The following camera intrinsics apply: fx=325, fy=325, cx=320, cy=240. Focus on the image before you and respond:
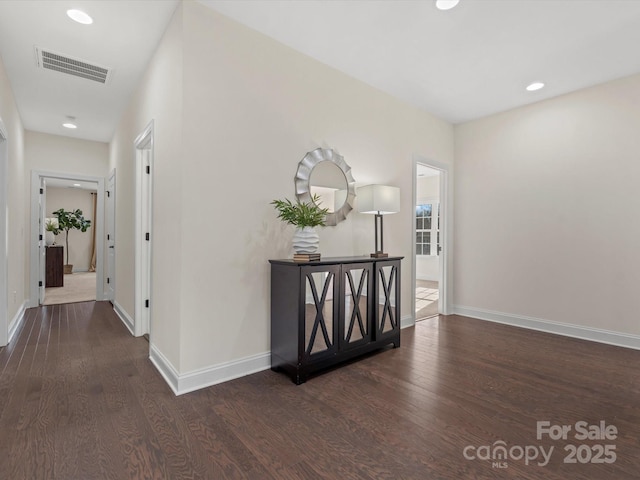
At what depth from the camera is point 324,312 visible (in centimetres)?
Answer: 259

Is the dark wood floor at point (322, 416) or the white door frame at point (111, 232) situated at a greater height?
the white door frame at point (111, 232)

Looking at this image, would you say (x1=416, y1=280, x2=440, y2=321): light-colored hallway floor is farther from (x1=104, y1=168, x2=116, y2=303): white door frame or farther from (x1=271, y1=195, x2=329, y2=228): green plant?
(x1=104, y1=168, x2=116, y2=303): white door frame

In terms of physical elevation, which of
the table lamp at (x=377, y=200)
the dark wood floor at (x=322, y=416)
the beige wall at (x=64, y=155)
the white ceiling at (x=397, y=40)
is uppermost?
the white ceiling at (x=397, y=40)

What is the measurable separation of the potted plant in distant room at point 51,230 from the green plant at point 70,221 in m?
0.16

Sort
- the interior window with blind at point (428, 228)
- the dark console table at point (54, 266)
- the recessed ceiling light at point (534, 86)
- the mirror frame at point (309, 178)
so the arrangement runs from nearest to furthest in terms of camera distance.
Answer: the mirror frame at point (309, 178) < the recessed ceiling light at point (534, 86) < the dark console table at point (54, 266) < the interior window with blind at point (428, 228)

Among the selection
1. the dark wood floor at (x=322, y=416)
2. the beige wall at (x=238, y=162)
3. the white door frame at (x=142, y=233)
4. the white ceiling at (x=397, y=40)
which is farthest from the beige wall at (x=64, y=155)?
the beige wall at (x=238, y=162)

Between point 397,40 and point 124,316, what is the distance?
172 inches

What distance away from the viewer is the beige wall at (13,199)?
3357 mm

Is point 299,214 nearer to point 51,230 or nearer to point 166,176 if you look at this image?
point 166,176

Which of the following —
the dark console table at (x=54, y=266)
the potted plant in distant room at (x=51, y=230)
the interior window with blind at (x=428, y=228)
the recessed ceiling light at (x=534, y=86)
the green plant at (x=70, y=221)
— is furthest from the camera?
the green plant at (x=70, y=221)

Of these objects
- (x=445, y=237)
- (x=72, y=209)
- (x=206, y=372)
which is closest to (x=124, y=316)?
(x=206, y=372)

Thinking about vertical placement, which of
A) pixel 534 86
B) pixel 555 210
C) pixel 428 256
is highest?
pixel 534 86

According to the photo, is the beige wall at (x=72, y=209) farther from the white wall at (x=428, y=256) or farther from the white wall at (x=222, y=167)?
the white wall at (x=428, y=256)

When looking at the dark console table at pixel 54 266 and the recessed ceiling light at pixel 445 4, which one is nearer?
the recessed ceiling light at pixel 445 4
